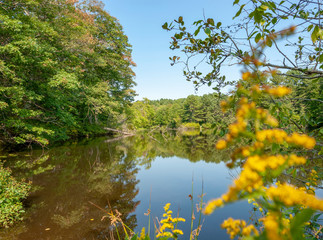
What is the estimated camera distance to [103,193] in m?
6.17

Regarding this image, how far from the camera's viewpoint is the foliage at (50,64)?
8.19 m

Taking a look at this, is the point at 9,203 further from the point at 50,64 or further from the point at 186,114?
the point at 186,114

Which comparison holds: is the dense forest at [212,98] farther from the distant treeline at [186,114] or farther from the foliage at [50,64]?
the distant treeline at [186,114]

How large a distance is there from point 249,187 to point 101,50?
63.9 ft

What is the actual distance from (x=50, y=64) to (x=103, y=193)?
7.52 m

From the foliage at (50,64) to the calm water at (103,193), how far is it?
7.55 ft

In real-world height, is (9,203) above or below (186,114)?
below

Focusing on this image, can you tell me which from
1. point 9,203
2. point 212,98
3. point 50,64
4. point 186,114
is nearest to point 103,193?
point 9,203

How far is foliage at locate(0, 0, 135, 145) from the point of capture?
8188mm

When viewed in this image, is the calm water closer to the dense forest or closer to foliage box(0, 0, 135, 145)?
the dense forest

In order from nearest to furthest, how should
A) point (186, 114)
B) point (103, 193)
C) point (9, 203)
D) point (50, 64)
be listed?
point (9, 203)
point (103, 193)
point (50, 64)
point (186, 114)

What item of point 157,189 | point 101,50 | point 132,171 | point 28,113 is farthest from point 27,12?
point 157,189

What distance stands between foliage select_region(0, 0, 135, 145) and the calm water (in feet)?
7.55

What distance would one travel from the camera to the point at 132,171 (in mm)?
9023
